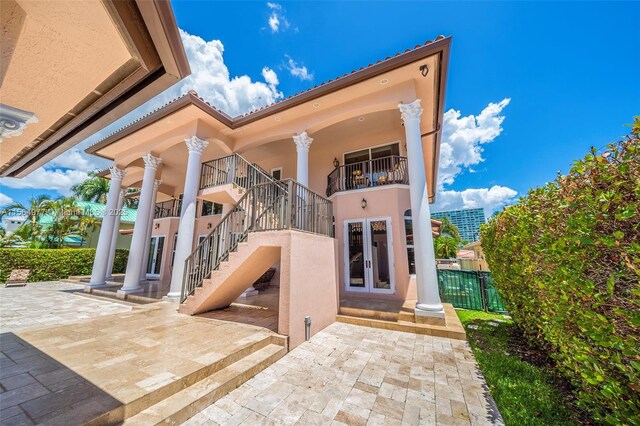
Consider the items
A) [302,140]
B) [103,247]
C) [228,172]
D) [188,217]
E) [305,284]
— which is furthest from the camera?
[103,247]

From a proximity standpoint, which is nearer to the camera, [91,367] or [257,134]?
[91,367]

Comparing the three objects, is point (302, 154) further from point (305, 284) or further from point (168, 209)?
point (168, 209)

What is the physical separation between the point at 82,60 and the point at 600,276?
4679 mm

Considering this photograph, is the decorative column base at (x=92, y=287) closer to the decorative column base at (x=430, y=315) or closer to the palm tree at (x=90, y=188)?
the decorative column base at (x=430, y=315)

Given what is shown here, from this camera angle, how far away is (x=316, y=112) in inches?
295

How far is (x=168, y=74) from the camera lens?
5.92 feet

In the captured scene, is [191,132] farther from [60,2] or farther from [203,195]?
[60,2]

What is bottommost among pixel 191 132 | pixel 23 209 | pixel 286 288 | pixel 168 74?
pixel 286 288

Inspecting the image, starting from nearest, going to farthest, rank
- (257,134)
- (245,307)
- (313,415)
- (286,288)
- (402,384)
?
(313,415) → (402,384) → (286,288) → (245,307) → (257,134)

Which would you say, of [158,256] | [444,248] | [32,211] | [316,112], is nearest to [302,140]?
[316,112]

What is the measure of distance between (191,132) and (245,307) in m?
6.11

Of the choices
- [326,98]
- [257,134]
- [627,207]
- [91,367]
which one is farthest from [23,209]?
[627,207]

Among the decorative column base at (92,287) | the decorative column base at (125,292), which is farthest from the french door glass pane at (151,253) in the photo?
the decorative column base at (125,292)

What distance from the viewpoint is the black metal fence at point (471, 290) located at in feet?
25.9
